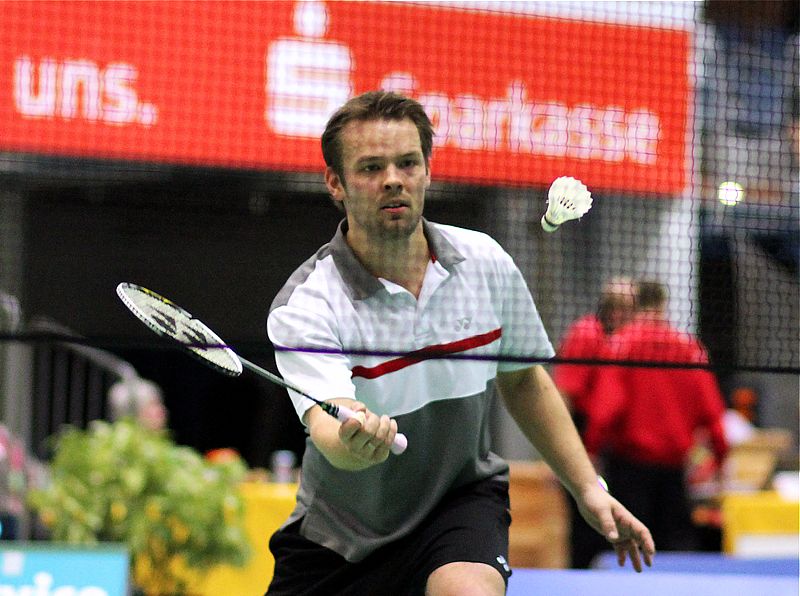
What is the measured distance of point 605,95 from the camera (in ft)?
16.2

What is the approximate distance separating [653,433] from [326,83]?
3.05 m

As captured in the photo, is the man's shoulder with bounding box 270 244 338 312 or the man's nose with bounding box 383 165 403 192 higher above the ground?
the man's nose with bounding box 383 165 403 192

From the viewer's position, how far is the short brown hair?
3.50m

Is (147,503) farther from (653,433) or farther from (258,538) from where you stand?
(653,433)

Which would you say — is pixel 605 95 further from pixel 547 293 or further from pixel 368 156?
pixel 368 156

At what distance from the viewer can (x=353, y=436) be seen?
3068 mm

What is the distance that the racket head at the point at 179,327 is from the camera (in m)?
3.48

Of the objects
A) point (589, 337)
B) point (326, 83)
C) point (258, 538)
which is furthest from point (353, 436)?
point (258, 538)

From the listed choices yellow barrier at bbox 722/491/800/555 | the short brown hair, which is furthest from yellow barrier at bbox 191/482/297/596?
the short brown hair

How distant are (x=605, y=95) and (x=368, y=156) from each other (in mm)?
1682

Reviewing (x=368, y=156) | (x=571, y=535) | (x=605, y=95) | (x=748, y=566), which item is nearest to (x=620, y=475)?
(x=571, y=535)

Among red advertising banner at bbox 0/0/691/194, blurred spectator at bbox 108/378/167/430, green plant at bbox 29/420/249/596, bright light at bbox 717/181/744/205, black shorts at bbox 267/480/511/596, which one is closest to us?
black shorts at bbox 267/480/511/596

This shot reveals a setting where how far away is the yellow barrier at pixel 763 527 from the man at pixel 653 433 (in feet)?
0.91

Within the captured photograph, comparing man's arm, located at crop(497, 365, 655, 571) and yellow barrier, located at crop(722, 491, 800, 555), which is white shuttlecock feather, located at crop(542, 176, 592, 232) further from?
yellow barrier, located at crop(722, 491, 800, 555)
